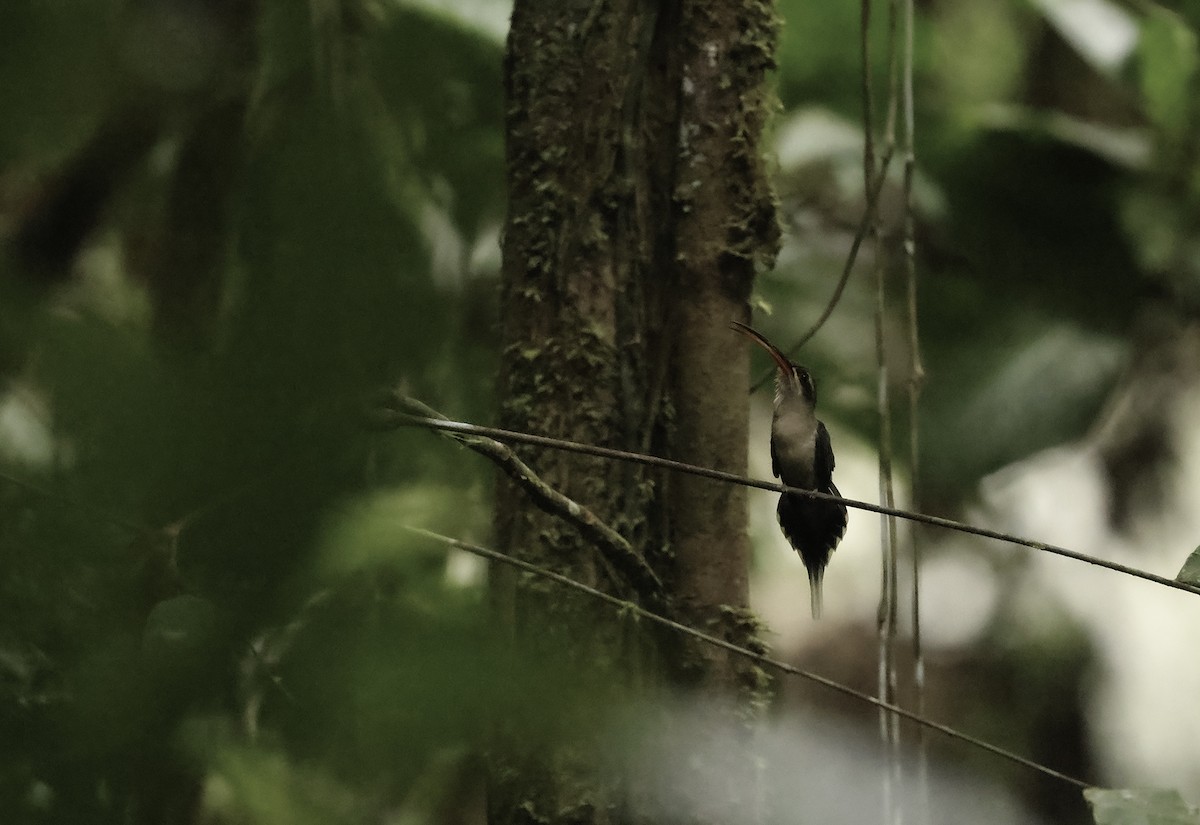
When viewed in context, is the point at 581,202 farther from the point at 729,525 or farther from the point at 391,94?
the point at 391,94

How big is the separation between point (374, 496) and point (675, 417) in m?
0.87

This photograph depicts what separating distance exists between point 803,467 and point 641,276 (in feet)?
0.91

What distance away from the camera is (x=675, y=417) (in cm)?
117

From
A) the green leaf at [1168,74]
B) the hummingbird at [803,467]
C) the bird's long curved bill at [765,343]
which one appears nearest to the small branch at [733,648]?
the hummingbird at [803,467]

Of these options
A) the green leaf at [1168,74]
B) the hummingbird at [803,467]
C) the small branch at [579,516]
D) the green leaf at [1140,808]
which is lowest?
the green leaf at [1140,808]

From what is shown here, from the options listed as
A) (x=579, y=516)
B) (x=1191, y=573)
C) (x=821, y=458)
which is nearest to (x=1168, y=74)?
(x=821, y=458)

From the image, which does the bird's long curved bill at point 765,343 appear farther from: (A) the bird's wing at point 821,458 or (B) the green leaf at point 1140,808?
(B) the green leaf at point 1140,808

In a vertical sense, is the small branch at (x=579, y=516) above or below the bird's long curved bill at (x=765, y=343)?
below

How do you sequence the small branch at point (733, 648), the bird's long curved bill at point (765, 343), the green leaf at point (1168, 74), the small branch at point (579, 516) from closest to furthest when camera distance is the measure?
the small branch at point (733, 648), the small branch at point (579, 516), the bird's long curved bill at point (765, 343), the green leaf at point (1168, 74)

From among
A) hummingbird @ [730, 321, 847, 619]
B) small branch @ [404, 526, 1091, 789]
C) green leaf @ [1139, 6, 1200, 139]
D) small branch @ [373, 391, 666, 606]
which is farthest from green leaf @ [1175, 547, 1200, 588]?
green leaf @ [1139, 6, 1200, 139]

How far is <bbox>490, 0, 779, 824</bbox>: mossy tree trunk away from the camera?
3.68ft

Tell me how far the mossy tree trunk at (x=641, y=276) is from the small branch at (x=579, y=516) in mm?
23

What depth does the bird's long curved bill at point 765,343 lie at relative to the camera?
3.66 feet

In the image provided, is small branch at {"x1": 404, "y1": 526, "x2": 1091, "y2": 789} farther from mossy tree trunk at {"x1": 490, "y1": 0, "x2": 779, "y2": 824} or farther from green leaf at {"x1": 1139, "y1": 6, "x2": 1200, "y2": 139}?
green leaf at {"x1": 1139, "y1": 6, "x2": 1200, "y2": 139}
